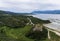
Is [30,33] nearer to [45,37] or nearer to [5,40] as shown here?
[45,37]

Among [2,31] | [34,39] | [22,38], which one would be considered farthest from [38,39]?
[2,31]

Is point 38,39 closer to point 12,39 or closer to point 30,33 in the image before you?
point 30,33

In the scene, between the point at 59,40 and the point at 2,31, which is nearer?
the point at 59,40

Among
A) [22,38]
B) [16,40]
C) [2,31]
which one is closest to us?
[16,40]

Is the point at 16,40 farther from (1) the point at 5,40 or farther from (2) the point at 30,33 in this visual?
(2) the point at 30,33

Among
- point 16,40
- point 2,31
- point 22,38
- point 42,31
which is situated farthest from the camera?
point 2,31

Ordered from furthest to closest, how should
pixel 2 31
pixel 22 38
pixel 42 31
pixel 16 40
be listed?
1. pixel 2 31
2. pixel 42 31
3. pixel 22 38
4. pixel 16 40

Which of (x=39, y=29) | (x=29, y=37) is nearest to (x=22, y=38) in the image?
(x=29, y=37)

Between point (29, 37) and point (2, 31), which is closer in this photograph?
point (29, 37)
